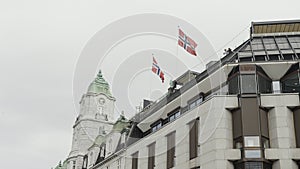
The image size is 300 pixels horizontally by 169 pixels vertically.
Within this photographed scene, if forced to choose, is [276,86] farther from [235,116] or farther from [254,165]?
[254,165]

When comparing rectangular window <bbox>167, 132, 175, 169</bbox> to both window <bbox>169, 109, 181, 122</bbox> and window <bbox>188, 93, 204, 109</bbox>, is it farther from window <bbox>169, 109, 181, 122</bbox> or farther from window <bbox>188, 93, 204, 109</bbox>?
window <bbox>188, 93, 204, 109</bbox>

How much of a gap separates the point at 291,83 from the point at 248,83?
13.9ft

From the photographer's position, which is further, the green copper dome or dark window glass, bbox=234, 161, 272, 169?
the green copper dome

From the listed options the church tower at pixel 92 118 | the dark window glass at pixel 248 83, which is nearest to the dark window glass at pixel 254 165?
the dark window glass at pixel 248 83

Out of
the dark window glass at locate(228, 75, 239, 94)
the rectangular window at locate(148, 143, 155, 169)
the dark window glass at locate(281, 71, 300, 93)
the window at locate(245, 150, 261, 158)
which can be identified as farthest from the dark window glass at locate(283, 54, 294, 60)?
the rectangular window at locate(148, 143, 155, 169)

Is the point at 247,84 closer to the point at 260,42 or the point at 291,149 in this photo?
the point at 291,149

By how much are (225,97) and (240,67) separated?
3474 millimetres

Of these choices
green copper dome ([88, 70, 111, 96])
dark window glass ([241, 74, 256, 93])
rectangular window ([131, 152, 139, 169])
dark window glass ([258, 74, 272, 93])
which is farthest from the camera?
green copper dome ([88, 70, 111, 96])

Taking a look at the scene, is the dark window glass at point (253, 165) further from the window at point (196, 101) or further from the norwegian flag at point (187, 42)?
the norwegian flag at point (187, 42)

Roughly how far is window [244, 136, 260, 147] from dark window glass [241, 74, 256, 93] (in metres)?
4.97

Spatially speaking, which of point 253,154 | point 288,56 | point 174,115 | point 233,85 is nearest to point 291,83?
point 288,56

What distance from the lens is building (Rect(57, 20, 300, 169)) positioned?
124 feet

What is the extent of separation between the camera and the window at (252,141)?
37.5m

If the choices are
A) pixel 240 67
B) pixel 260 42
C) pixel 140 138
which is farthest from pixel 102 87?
pixel 240 67
